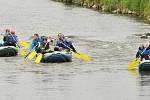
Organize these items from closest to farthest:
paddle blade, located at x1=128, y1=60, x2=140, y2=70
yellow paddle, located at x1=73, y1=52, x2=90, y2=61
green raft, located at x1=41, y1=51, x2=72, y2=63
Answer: paddle blade, located at x1=128, y1=60, x2=140, y2=70, green raft, located at x1=41, y1=51, x2=72, y2=63, yellow paddle, located at x1=73, y1=52, x2=90, y2=61

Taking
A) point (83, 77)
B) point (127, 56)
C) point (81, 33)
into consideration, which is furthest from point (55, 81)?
point (81, 33)

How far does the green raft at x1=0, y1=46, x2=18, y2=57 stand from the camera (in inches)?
1494

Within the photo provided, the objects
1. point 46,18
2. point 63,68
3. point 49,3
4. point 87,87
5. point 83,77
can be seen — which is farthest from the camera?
point 49,3

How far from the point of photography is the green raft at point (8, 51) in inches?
1494

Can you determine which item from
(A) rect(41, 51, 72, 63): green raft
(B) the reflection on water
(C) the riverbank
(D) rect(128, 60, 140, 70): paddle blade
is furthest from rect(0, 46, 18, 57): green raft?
(C) the riverbank

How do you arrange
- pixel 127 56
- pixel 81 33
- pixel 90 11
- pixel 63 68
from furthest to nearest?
1. pixel 90 11
2. pixel 81 33
3. pixel 127 56
4. pixel 63 68

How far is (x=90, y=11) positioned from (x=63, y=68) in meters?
39.0

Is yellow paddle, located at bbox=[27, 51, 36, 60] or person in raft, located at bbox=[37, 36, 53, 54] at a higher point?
person in raft, located at bbox=[37, 36, 53, 54]

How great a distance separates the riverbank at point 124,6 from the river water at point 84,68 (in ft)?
5.00

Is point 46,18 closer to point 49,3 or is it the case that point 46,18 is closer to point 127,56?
point 49,3

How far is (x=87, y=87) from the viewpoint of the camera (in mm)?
28859

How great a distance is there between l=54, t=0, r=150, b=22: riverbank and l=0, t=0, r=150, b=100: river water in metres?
1.53

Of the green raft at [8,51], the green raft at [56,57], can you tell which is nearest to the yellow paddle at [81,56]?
the green raft at [56,57]

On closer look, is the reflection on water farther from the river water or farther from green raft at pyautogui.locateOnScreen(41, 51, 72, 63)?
green raft at pyautogui.locateOnScreen(41, 51, 72, 63)
